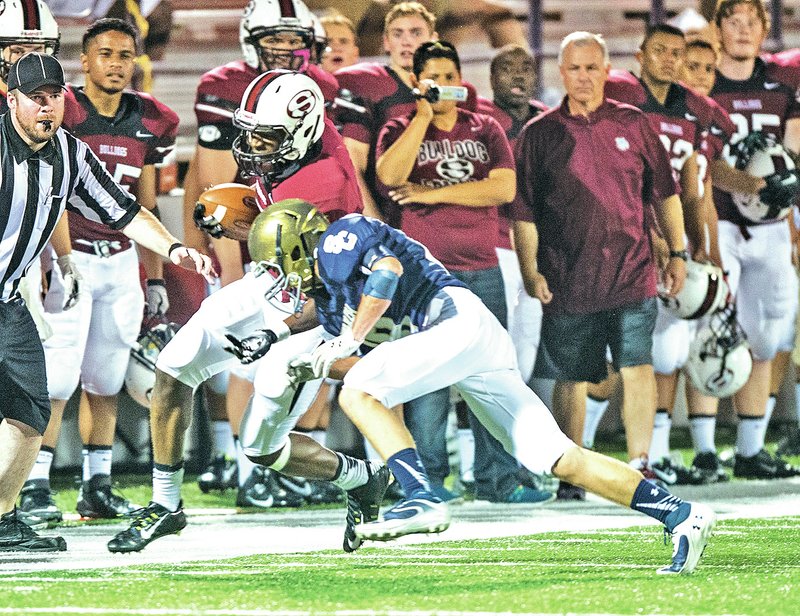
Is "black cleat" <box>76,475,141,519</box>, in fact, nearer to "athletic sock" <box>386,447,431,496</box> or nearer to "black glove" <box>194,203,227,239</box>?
"black glove" <box>194,203,227,239</box>

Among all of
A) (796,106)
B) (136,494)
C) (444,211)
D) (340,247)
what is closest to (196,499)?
(136,494)

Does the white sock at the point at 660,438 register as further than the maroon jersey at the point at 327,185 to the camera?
Yes

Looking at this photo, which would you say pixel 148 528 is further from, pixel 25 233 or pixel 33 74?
pixel 33 74

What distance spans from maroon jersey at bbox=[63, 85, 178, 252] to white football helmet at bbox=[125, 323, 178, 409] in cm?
51

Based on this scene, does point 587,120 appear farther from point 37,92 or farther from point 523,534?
point 37,92

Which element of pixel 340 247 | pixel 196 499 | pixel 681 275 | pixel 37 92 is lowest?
pixel 196 499

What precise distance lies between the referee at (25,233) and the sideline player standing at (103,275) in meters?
1.21

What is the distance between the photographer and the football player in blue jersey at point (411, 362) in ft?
17.3

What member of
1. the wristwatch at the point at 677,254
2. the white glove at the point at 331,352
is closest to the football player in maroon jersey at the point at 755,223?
the wristwatch at the point at 677,254

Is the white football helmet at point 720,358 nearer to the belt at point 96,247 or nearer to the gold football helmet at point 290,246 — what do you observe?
the belt at point 96,247

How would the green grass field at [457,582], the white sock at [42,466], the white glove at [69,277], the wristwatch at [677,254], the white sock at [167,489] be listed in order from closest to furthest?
the green grass field at [457,582] < the white sock at [167,489] < the white glove at [69,277] < the white sock at [42,466] < the wristwatch at [677,254]

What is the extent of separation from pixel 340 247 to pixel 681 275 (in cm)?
304

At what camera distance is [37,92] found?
19.3 feet

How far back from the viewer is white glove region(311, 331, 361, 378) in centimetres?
531
